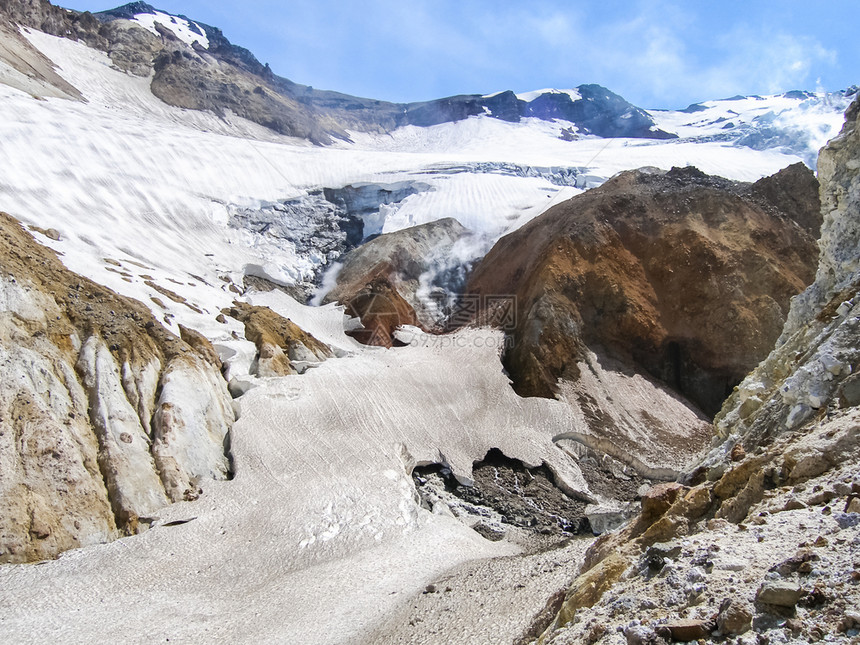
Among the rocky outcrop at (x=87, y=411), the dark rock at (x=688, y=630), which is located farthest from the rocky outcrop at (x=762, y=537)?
the rocky outcrop at (x=87, y=411)

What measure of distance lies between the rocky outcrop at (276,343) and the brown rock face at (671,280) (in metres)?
9.92

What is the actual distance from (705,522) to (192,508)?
13.6 metres

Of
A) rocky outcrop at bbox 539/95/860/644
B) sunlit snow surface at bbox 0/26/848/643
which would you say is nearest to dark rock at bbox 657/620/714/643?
rocky outcrop at bbox 539/95/860/644

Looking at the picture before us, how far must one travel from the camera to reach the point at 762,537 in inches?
192

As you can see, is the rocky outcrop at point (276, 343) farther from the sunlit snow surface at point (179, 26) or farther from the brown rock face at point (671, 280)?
the sunlit snow surface at point (179, 26)

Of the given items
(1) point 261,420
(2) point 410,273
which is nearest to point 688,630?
(1) point 261,420

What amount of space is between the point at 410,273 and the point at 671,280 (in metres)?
17.6

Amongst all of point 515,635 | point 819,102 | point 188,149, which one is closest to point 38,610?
point 515,635

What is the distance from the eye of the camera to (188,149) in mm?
51031

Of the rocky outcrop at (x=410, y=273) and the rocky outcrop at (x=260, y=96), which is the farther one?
the rocky outcrop at (x=260, y=96)

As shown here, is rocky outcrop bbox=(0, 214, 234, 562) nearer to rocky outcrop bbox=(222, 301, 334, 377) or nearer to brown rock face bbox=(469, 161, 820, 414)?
rocky outcrop bbox=(222, 301, 334, 377)

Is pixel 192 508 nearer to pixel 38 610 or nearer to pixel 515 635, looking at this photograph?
pixel 38 610

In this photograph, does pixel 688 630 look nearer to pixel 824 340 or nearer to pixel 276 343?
pixel 824 340

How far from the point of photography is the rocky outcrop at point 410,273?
36.0 m
